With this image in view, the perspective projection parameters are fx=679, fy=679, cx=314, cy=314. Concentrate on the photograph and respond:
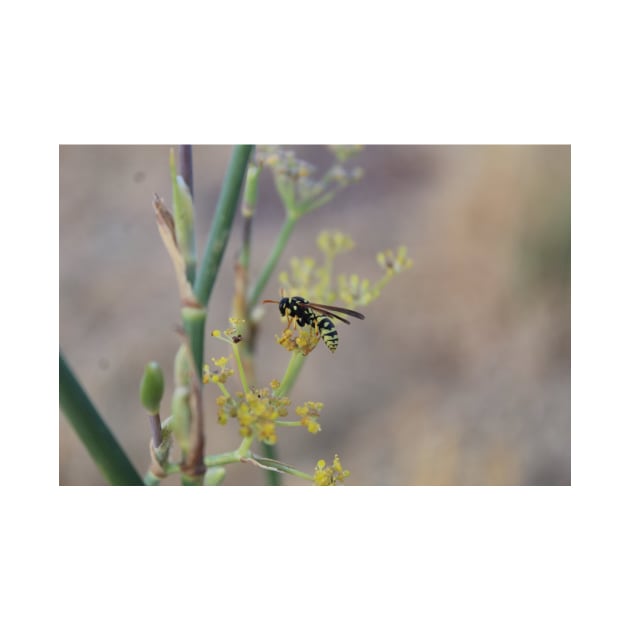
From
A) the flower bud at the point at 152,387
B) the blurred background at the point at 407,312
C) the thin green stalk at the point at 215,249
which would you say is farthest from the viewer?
the blurred background at the point at 407,312

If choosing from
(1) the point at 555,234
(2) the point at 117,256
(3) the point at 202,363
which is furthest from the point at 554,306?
(3) the point at 202,363

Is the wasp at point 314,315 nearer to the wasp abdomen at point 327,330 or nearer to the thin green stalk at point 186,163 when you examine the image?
the wasp abdomen at point 327,330

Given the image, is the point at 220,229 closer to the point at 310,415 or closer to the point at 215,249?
the point at 215,249

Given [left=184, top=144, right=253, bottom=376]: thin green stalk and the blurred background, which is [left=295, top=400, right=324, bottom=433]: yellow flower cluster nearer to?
[left=184, top=144, right=253, bottom=376]: thin green stalk

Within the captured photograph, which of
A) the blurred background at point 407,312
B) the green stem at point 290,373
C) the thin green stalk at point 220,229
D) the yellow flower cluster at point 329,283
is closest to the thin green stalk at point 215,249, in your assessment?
the thin green stalk at point 220,229

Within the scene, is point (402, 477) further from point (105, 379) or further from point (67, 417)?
point (67, 417)

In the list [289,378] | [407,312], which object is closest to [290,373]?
[289,378]
